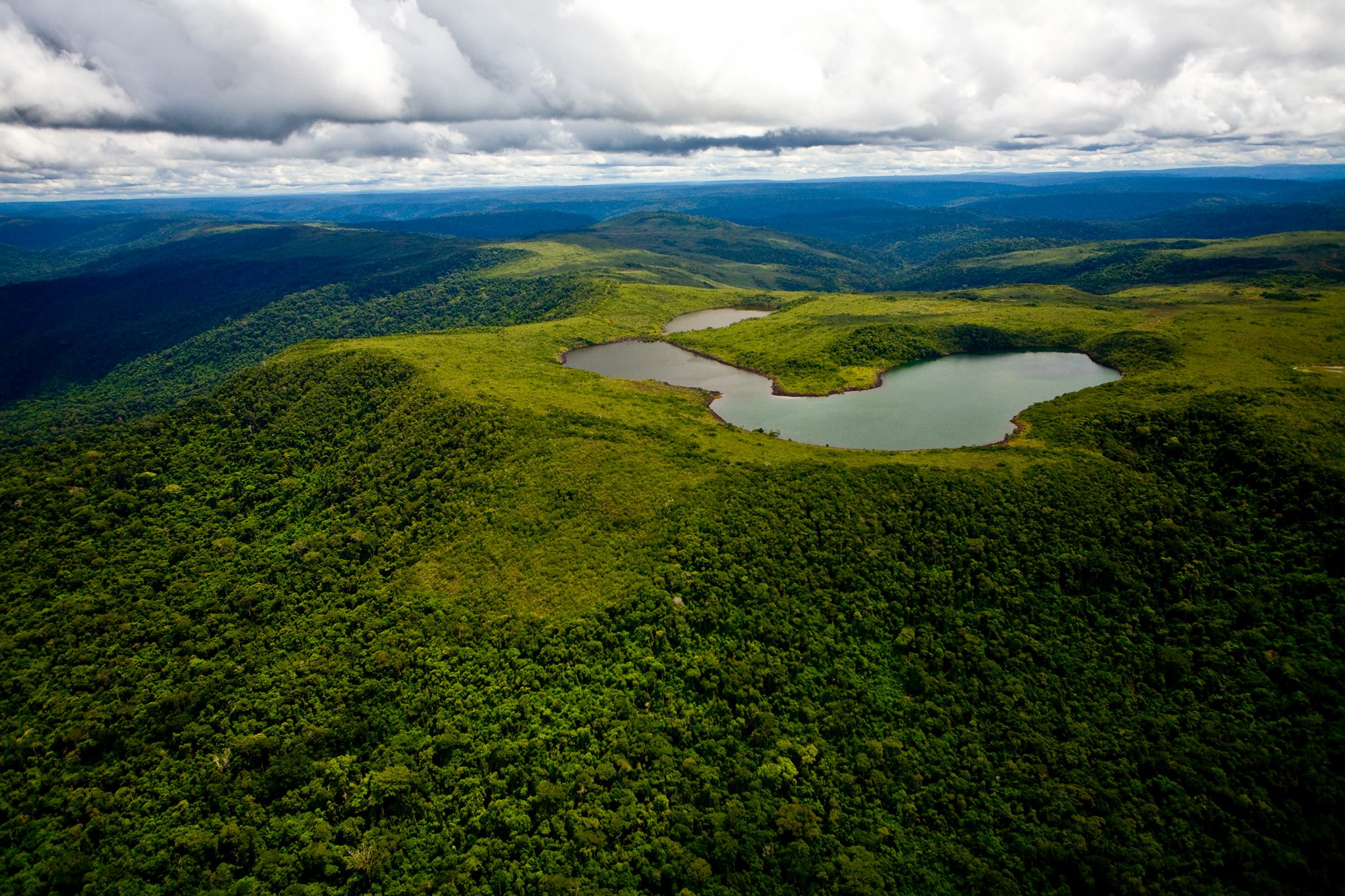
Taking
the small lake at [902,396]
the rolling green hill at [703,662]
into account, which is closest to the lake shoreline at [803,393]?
the small lake at [902,396]

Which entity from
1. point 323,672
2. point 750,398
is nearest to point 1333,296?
point 750,398

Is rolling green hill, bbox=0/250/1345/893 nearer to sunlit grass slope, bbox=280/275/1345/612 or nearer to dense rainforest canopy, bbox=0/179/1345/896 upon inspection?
dense rainforest canopy, bbox=0/179/1345/896

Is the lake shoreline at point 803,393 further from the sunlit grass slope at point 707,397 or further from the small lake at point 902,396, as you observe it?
the sunlit grass slope at point 707,397

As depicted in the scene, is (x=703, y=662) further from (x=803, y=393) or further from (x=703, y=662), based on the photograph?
(x=803, y=393)

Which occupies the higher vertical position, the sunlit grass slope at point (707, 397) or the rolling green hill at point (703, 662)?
the sunlit grass slope at point (707, 397)

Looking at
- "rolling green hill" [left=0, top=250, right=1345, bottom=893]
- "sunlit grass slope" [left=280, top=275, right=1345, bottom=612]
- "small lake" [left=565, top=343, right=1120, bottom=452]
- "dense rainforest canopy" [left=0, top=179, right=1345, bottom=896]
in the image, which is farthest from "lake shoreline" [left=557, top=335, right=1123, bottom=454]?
"rolling green hill" [left=0, top=250, right=1345, bottom=893]
